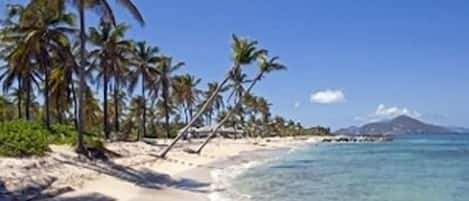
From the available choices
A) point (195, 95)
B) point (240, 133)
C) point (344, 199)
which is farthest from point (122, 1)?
point (240, 133)

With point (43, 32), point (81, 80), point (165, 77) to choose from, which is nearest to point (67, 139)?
point (81, 80)

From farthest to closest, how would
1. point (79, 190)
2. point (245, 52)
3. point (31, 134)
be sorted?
point (245, 52)
point (31, 134)
point (79, 190)

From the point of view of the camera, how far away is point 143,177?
23031mm

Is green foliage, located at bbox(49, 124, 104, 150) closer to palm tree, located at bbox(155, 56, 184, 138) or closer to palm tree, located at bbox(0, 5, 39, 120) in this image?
palm tree, located at bbox(0, 5, 39, 120)

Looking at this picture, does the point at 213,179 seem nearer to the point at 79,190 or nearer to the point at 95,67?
the point at 79,190

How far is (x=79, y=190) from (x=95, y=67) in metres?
28.6

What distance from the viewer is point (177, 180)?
23734 millimetres

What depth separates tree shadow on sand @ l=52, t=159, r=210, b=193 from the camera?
21.0 metres

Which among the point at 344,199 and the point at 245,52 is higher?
the point at 245,52

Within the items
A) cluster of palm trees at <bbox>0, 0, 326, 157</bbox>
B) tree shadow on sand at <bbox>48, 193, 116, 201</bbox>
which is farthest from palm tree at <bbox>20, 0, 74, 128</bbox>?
tree shadow on sand at <bbox>48, 193, 116, 201</bbox>

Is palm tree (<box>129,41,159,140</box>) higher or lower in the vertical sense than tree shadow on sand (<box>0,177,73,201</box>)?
higher

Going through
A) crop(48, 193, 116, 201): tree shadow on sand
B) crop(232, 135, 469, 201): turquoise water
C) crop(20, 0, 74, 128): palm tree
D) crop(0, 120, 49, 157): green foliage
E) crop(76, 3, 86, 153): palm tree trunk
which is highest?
crop(20, 0, 74, 128): palm tree

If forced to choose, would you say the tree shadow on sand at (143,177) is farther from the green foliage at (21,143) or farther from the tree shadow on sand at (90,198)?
the tree shadow on sand at (90,198)

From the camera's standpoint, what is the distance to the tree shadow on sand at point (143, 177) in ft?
68.7
